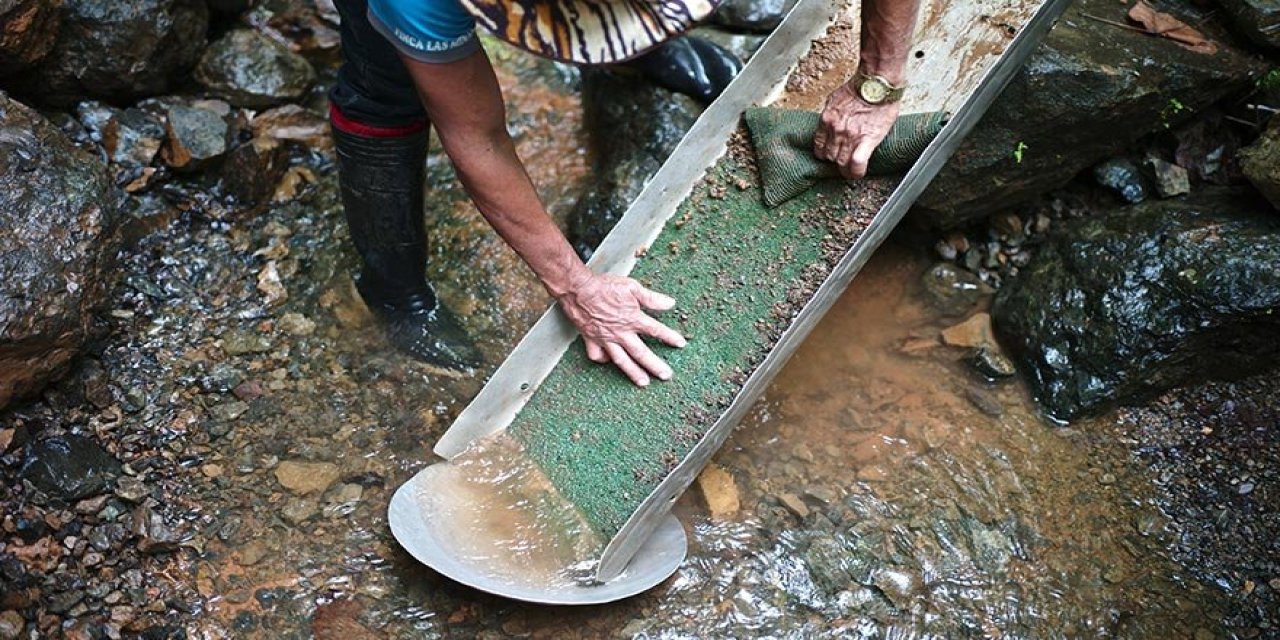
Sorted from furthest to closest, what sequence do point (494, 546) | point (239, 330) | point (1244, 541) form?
1. point (239, 330)
2. point (1244, 541)
3. point (494, 546)

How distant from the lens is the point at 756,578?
7.82 ft

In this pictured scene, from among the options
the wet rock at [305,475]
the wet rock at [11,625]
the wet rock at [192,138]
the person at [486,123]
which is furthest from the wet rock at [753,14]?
the wet rock at [11,625]

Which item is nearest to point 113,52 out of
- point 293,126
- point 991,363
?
point 293,126

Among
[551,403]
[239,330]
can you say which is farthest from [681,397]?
[239,330]

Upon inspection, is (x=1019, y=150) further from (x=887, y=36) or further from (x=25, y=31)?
(x=25, y=31)

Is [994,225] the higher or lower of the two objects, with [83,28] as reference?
lower

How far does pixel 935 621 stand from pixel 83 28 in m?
2.87

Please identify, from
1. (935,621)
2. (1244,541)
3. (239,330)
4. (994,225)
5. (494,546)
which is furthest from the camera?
Result: (994,225)

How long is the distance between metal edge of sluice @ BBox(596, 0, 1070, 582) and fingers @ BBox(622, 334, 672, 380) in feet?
0.69

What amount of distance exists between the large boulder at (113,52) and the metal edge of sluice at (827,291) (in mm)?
2184

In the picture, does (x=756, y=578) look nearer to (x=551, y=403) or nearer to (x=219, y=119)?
(x=551, y=403)

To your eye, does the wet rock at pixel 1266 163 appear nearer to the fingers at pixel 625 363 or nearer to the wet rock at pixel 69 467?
the fingers at pixel 625 363

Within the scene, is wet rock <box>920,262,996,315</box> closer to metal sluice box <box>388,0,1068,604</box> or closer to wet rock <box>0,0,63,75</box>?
metal sluice box <box>388,0,1068,604</box>

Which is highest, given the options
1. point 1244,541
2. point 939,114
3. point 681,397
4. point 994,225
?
point 939,114
